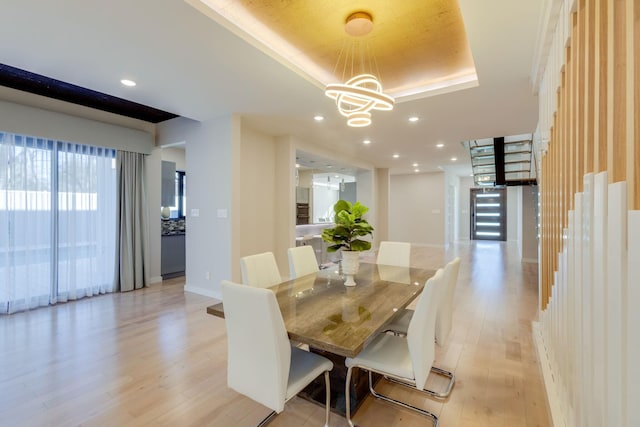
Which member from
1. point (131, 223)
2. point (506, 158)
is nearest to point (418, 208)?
point (506, 158)

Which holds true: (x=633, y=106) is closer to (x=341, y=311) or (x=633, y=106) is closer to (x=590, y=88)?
(x=590, y=88)

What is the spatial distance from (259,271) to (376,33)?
2.26m

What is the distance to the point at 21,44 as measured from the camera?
2.29 m

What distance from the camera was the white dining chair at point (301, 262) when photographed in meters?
2.75

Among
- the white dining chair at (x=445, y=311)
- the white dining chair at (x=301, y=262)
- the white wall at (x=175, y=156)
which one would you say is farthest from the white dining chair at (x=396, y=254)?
the white wall at (x=175, y=156)

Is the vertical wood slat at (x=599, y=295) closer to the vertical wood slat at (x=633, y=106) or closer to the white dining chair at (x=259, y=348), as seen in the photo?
the vertical wood slat at (x=633, y=106)

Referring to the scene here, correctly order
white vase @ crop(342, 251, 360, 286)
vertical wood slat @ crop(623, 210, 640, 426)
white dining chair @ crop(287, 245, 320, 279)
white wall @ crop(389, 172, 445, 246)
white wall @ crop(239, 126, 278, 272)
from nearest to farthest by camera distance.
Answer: vertical wood slat @ crop(623, 210, 640, 426) → white vase @ crop(342, 251, 360, 286) → white dining chair @ crop(287, 245, 320, 279) → white wall @ crop(239, 126, 278, 272) → white wall @ crop(389, 172, 445, 246)

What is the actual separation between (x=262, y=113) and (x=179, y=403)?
10.9ft

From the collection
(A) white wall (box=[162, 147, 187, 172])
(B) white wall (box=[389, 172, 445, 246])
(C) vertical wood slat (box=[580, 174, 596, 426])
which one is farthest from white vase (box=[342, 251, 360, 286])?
(B) white wall (box=[389, 172, 445, 246])

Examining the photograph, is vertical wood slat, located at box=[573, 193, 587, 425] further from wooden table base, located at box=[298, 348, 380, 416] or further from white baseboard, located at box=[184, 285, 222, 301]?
white baseboard, located at box=[184, 285, 222, 301]

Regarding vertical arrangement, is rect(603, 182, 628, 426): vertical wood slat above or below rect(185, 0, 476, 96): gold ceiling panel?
below

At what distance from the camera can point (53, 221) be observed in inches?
156

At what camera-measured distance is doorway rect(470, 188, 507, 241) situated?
1219 centimetres

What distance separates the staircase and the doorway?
16.6ft
